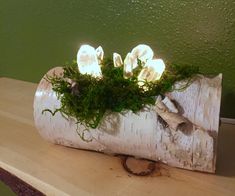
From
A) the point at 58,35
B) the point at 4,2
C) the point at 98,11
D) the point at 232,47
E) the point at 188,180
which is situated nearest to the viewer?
the point at 188,180

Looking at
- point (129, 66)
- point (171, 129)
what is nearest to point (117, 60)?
point (129, 66)

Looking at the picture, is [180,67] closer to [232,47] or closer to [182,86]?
[182,86]

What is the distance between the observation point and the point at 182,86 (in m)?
0.54

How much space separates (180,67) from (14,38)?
0.85 m

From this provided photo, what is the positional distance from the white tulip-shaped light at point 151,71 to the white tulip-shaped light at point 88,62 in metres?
0.10

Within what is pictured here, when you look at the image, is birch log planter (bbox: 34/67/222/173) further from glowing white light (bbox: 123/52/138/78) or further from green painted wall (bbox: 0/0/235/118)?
green painted wall (bbox: 0/0/235/118)

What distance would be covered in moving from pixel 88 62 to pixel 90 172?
23cm

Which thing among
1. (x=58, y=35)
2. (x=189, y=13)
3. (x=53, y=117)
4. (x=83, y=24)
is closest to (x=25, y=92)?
(x=58, y=35)

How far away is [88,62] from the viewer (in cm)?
58

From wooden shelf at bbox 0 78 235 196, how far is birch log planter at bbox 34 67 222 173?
3 cm

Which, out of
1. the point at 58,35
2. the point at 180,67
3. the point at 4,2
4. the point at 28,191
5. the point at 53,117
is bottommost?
the point at 28,191

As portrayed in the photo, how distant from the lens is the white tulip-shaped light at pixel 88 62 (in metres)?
0.58

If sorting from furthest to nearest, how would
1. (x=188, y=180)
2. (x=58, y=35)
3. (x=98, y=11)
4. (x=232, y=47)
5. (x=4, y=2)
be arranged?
(x=4, y=2) < (x=58, y=35) < (x=98, y=11) < (x=232, y=47) < (x=188, y=180)

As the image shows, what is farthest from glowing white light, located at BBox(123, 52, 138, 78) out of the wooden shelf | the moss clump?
the wooden shelf
